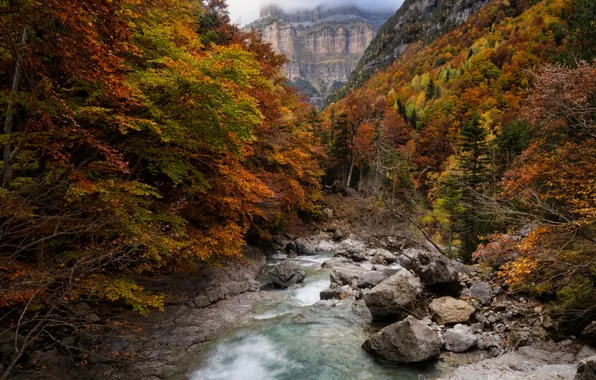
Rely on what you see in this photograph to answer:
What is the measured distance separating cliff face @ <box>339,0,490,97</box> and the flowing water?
111436mm

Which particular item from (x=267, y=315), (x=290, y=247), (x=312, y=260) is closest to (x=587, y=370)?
(x=267, y=315)

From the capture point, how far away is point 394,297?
979 centimetres

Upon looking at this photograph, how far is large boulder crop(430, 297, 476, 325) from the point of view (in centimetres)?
927

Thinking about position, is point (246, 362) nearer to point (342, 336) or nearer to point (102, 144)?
point (342, 336)

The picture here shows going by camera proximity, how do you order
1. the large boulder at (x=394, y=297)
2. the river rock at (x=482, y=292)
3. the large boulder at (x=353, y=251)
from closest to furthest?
the large boulder at (x=394, y=297) → the river rock at (x=482, y=292) → the large boulder at (x=353, y=251)

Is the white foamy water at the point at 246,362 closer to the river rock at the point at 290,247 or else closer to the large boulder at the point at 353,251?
the large boulder at the point at 353,251

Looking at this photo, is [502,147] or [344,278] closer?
[344,278]

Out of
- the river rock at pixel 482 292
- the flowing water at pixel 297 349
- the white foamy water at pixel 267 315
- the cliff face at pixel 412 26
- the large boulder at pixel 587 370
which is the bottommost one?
the white foamy water at pixel 267 315

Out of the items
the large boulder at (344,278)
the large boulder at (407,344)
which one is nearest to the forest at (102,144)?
the large boulder at (344,278)

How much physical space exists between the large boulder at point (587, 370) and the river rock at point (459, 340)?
3113mm

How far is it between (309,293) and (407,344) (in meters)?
6.23

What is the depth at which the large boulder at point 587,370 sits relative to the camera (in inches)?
190

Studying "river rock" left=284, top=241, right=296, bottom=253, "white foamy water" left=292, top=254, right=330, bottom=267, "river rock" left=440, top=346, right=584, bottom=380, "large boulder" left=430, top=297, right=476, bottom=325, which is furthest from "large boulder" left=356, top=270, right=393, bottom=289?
"river rock" left=284, top=241, right=296, bottom=253

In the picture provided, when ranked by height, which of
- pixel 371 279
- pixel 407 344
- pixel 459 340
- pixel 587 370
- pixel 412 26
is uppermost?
pixel 412 26
